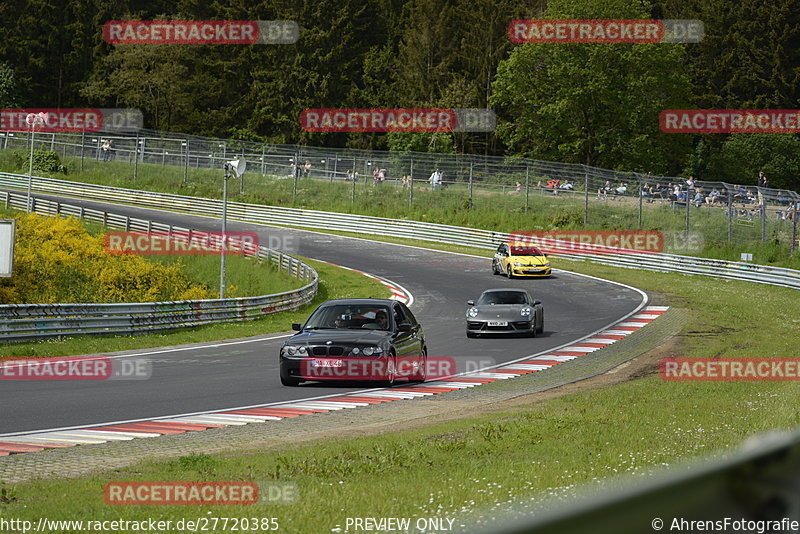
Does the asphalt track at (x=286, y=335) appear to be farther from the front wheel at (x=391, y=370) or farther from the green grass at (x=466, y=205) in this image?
the green grass at (x=466, y=205)

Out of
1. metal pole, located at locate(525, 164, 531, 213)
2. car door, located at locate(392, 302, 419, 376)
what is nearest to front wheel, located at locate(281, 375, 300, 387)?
car door, located at locate(392, 302, 419, 376)

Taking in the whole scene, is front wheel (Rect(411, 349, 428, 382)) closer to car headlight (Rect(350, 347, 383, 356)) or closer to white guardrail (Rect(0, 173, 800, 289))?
car headlight (Rect(350, 347, 383, 356))

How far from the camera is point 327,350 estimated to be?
1719cm

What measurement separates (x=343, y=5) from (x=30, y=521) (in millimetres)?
96139

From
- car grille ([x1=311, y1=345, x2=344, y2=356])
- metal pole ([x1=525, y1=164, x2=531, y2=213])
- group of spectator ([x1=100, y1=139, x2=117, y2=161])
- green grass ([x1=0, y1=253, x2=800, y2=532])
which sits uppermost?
group of spectator ([x1=100, y1=139, x2=117, y2=161])

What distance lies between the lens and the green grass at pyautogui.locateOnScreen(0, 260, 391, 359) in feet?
75.9

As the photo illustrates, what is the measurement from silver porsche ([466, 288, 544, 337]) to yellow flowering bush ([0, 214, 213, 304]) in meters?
12.4

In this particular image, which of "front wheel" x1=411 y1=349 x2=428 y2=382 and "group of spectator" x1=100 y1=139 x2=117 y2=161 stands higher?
"group of spectator" x1=100 y1=139 x2=117 y2=161

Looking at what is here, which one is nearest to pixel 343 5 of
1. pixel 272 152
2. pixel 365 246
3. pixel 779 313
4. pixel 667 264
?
pixel 272 152

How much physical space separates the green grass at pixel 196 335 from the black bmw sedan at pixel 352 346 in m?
7.93

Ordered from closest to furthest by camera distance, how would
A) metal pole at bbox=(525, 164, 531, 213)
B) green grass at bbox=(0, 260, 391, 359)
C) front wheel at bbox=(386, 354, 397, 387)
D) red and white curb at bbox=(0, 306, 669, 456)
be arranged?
red and white curb at bbox=(0, 306, 669, 456), front wheel at bbox=(386, 354, 397, 387), green grass at bbox=(0, 260, 391, 359), metal pole at bbox=(525, 164, 531, 213)

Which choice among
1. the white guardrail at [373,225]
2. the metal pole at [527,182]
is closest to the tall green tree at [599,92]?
the metal pole at [527,182]

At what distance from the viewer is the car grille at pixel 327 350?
17109 mm

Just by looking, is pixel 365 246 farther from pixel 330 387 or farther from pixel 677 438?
pixel 677 438
